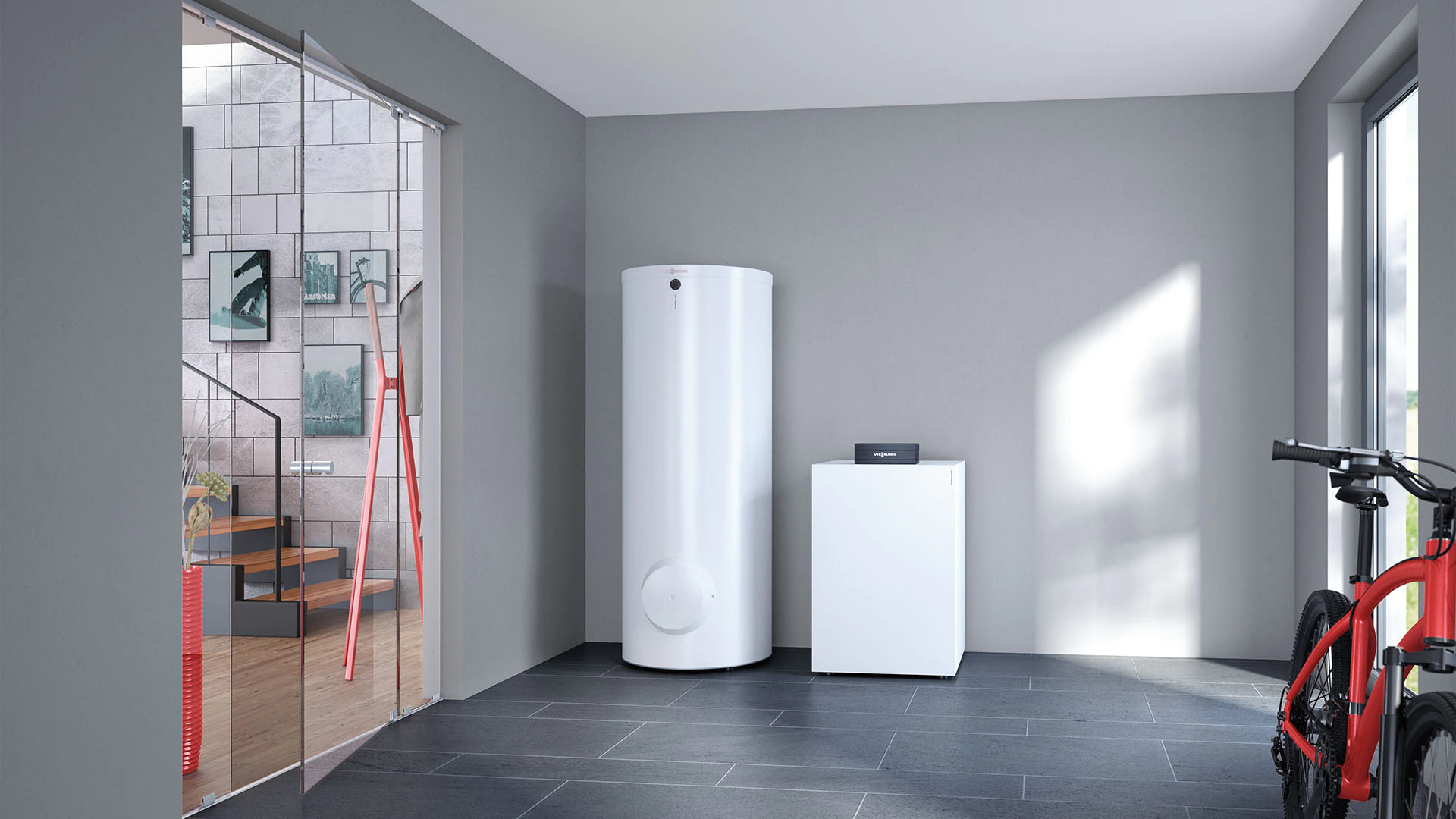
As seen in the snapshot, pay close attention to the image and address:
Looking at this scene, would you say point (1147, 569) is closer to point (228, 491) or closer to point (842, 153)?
point (842, 153)

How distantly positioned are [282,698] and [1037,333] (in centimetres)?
330

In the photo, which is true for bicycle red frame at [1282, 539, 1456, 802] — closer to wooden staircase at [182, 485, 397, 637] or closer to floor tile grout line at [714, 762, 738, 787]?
floor tile grout line at [714, 762, 738, 787]

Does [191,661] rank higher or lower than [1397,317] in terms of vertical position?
lower

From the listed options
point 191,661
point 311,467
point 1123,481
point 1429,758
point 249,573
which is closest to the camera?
point 1429,758

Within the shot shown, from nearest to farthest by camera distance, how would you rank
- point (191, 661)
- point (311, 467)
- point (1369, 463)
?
1. point (1369, 463)
2. point (191, 661)
3. point (311, 467)

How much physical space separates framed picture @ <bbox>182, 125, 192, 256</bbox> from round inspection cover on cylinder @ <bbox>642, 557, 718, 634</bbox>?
2.28 m

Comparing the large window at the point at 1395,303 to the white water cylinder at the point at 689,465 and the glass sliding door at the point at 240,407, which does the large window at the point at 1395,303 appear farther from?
the glass sliding door at the point at 240,407

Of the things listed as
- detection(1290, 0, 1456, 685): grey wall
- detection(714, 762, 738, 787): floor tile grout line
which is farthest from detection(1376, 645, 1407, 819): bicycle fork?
detection(714, 762, 738, 787): floor tile grout line

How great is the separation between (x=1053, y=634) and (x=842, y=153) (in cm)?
228

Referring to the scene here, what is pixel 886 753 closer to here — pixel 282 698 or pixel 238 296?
pixel 282 698

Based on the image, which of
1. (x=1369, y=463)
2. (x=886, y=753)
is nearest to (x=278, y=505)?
(x=886, y=753)

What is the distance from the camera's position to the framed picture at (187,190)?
9.46 feet

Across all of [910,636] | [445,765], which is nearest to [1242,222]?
[910,636]

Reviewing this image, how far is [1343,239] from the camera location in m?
4.28
